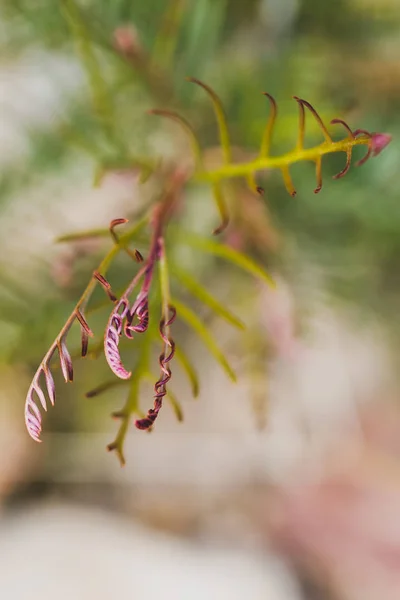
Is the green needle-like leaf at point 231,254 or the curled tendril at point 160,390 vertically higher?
the green needle-like leaf at point 231,254

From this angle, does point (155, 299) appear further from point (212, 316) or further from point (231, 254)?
point (212, 316)

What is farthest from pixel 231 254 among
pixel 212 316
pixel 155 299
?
pixel 212 316

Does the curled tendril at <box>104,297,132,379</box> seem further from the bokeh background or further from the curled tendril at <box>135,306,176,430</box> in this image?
the bokeh background

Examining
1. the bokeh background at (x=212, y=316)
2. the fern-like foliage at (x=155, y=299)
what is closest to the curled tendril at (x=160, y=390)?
the fern-like foliage at (x=155, y=299)

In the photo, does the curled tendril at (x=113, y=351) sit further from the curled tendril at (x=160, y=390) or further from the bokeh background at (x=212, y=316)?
the bokeh background at (x=212, y=316)

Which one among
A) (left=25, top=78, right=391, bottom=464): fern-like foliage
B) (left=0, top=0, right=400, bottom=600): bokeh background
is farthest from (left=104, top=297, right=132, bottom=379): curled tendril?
(left=0, top=0, right=400, bottom=600): bokeh background

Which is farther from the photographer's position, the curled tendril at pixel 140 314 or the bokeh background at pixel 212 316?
the bokeh background at pixel 212 316

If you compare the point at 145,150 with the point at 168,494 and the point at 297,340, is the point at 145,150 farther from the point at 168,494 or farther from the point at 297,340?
the point at 168,494

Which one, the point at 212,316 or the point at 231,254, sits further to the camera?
the point at 212,316

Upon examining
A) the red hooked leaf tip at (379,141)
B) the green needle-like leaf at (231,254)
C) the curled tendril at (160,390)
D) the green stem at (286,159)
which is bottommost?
the curled tendril at (160,390)
